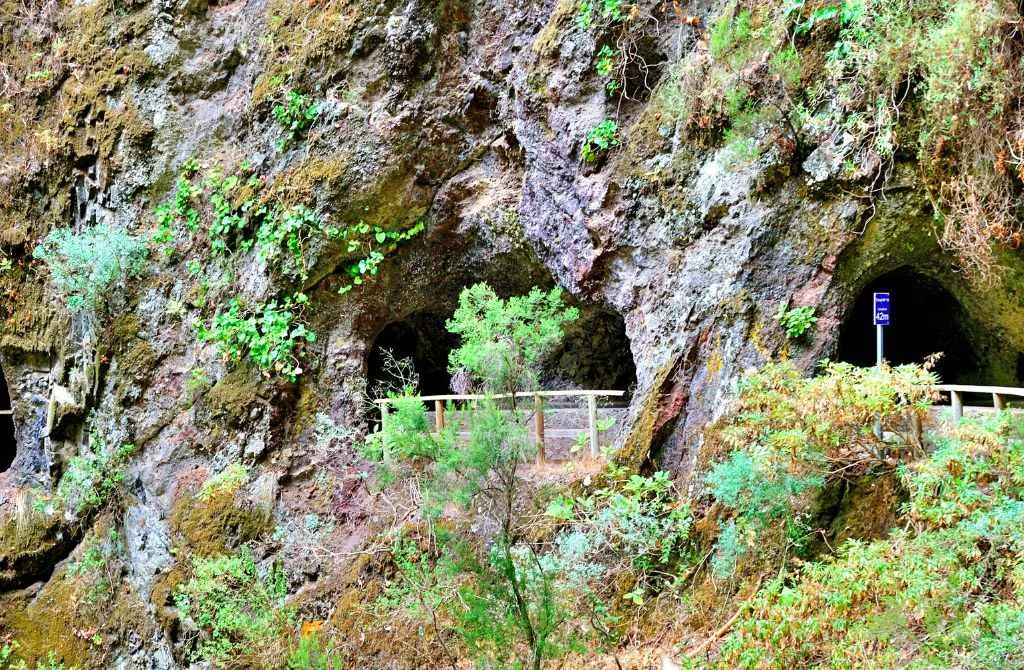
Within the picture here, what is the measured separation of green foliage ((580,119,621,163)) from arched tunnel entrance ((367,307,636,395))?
3.18m

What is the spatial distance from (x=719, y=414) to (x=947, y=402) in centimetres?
355

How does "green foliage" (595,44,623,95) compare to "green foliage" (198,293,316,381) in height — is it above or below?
above

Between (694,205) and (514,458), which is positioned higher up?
(694,205)

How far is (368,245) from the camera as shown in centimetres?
931

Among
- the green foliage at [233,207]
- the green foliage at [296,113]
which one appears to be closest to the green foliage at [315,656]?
the green foliage at [233,207]

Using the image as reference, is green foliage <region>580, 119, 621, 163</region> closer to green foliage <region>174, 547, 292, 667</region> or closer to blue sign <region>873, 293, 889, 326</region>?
blue sign <region>873, 293, 889, 326</region>

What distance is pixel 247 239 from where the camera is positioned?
9578 mm

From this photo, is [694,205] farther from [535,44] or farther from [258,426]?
[258,426]

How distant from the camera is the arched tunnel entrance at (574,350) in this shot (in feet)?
37.3

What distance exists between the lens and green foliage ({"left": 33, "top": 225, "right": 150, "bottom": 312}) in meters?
9.80

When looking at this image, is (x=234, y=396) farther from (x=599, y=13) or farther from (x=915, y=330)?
(x=915, y=330)

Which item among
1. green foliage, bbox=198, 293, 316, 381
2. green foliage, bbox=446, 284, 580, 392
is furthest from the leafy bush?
green foliage, bbox=198, 293, 316, 381

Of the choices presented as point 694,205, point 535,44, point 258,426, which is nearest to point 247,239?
point 258,426

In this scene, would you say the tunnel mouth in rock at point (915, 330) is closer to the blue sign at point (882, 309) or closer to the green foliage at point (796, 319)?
the green foliage at point (796, 319)
